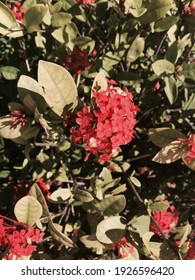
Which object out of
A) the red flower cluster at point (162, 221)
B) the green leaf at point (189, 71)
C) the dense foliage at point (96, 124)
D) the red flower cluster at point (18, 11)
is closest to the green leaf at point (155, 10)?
the dense foliage at point (96, 124)

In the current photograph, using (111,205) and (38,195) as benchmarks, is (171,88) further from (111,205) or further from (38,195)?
(38,195)

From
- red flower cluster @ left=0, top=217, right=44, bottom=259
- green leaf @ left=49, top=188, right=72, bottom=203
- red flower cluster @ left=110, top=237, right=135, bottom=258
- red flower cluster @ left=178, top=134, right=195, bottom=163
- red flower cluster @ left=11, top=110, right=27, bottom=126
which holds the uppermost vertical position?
red flower cluster @ left=11, top=110, right=27, bottom=126

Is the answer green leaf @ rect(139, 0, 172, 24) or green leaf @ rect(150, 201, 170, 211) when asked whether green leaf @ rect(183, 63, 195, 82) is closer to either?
green leaf @ rect(139, 0, 172, 24)

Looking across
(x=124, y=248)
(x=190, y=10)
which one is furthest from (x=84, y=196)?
(x=190, y=10)

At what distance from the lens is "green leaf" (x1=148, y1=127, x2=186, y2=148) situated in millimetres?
1701

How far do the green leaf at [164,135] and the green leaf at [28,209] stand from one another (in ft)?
2.09

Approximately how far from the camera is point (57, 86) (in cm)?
136

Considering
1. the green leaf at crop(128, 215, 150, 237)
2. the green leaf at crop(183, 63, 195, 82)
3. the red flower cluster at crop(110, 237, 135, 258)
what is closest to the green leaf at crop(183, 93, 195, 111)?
the green leaf at crop(183, 63, 195, 82)

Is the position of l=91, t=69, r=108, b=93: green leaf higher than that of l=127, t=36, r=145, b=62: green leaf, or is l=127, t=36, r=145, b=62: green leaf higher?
l=91, t=69, r=108, b=93: green leaf

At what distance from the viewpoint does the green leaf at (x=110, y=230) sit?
5.30ft

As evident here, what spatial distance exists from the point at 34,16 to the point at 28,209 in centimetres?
79

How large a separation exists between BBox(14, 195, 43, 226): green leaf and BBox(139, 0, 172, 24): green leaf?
906mm

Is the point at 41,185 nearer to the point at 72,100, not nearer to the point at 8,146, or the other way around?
the point at 8,146
